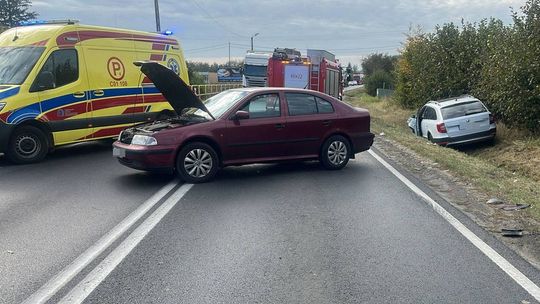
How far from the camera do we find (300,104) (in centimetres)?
973

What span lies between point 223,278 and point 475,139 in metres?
13.5

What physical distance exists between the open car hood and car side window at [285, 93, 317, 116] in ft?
5.17

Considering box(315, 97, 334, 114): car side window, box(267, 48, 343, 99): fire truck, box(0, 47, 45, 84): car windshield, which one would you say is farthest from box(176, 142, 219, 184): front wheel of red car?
box(267, 48, 343, 99): fire truck

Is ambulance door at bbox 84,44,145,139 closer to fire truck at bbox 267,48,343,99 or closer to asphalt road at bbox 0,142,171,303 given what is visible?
asphalt road at bbox 0,142,171,303

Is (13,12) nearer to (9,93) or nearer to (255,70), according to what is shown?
(255,70)

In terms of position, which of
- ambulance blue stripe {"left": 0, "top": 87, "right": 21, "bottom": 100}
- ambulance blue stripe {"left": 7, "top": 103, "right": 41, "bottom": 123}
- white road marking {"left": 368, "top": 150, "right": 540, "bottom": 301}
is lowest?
white road marking {"left": 368, "top": 150, "right": 540, "bottom": 301}

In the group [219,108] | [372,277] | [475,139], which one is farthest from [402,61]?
[372,277]

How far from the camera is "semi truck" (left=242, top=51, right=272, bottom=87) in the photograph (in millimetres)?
32344

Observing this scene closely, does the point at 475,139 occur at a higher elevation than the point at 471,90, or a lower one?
lower

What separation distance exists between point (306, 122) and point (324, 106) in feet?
2.02

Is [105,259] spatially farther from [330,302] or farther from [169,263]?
[330,302]

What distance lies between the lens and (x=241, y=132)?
8945mm

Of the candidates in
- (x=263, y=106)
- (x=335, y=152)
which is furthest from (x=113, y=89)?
(x=335, y=152)

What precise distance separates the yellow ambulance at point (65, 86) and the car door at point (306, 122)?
4.59m
